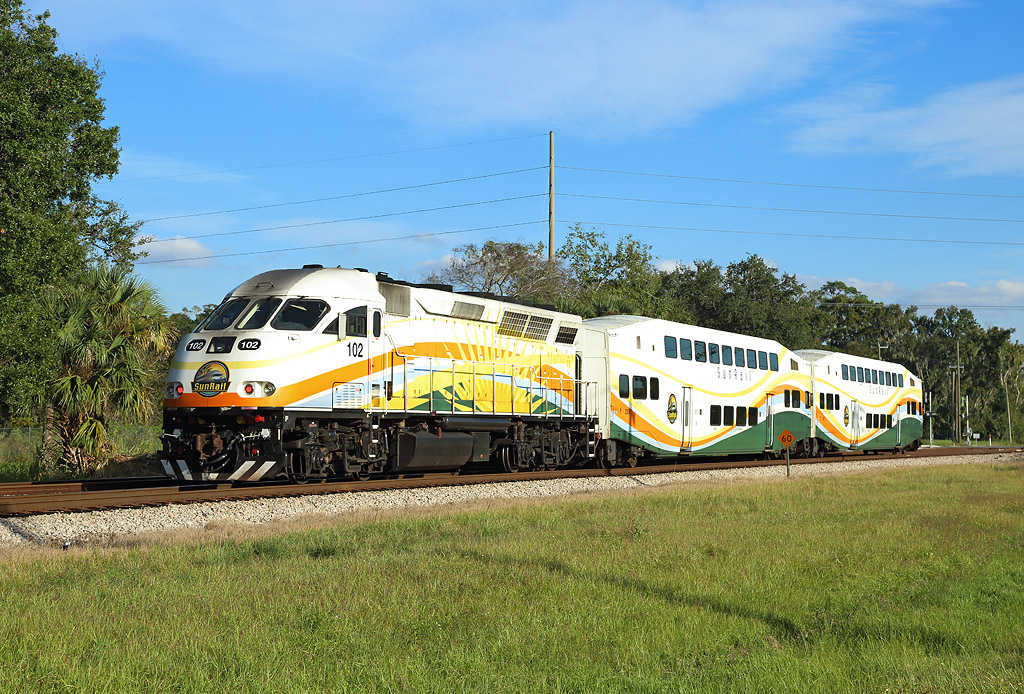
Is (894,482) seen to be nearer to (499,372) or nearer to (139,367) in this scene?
(499,372)

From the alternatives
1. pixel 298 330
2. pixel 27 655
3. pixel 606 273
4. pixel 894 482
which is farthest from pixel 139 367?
pixel 606 273

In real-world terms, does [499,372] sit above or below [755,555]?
above

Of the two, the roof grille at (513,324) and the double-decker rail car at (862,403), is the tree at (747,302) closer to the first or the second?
the double-decker rail car at (862,403)

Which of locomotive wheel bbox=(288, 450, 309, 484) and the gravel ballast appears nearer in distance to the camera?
the gravel ballast

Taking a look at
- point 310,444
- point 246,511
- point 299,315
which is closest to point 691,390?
point 310,444

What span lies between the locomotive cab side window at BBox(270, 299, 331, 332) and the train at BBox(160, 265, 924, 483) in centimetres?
3

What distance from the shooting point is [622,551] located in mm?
12055

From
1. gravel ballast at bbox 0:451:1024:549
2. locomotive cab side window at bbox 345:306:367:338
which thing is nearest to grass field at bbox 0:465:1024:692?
gravel ballast at bbox 0:451:1024:549

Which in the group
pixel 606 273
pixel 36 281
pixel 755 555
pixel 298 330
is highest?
pixel 606 273

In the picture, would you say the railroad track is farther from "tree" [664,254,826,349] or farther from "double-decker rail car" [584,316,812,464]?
"tree" [664,254,826,349]

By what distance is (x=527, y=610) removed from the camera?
866 centimetres

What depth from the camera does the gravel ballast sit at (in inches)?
525

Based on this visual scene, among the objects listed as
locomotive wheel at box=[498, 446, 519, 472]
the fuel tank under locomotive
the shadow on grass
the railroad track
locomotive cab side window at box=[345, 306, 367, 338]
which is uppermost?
locomotive cab side window at box=[345, 306, 367, 338]

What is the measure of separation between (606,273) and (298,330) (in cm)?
4805
